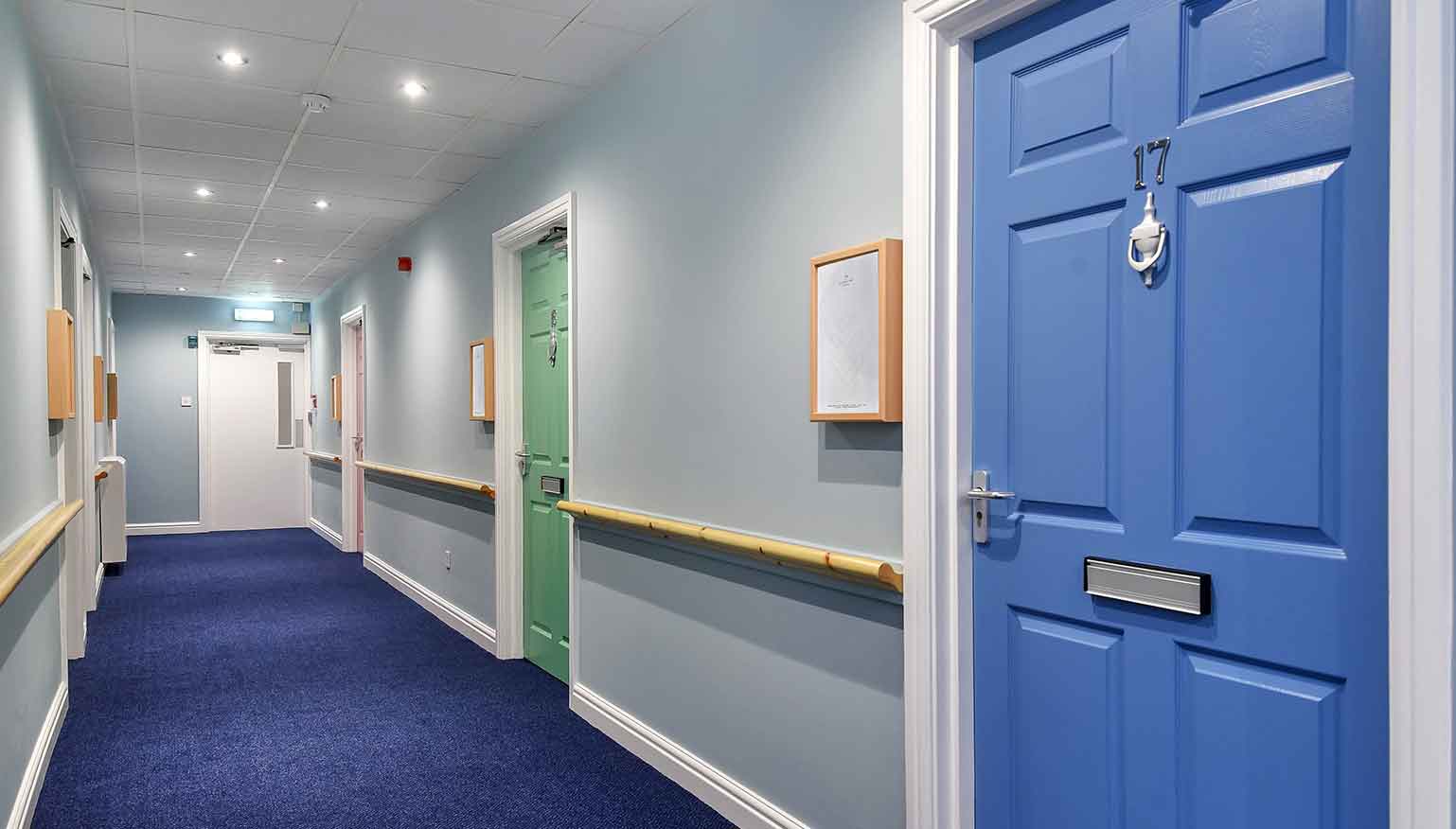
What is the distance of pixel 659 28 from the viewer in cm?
324

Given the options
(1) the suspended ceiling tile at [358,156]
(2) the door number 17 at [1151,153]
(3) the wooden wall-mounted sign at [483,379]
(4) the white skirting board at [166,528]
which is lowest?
(4) the white skirting board at [166,528]

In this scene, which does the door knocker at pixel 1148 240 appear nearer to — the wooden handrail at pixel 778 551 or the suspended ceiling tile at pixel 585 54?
the wooden handrail at pixel 778 551

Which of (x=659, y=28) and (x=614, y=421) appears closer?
(x=659, y=28)

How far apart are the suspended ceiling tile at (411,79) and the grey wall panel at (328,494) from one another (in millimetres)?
5589

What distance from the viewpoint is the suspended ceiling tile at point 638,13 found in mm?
3037

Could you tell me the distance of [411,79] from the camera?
369 cm

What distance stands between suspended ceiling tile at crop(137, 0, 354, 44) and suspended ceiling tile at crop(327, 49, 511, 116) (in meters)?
0.23

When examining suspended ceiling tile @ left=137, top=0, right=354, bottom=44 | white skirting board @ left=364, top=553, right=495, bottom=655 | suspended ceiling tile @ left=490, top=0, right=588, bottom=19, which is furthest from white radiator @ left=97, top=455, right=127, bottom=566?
suspended ceiling tile @ left=490, top=0, right=588, bottom=19

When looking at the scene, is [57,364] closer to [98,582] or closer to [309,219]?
[309,219]

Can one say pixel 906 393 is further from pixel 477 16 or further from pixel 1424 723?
pixel 477 16

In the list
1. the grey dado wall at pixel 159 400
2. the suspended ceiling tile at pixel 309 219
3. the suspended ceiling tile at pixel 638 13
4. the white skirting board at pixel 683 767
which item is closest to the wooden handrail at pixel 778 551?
the white skirting board at pixel 683 767

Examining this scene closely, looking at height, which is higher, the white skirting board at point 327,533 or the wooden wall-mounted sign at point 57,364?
the wooden wall-mounted sign at point 57,364

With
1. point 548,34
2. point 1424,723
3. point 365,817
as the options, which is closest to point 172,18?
point 548,34

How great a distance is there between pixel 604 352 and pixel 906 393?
6.10 ft
